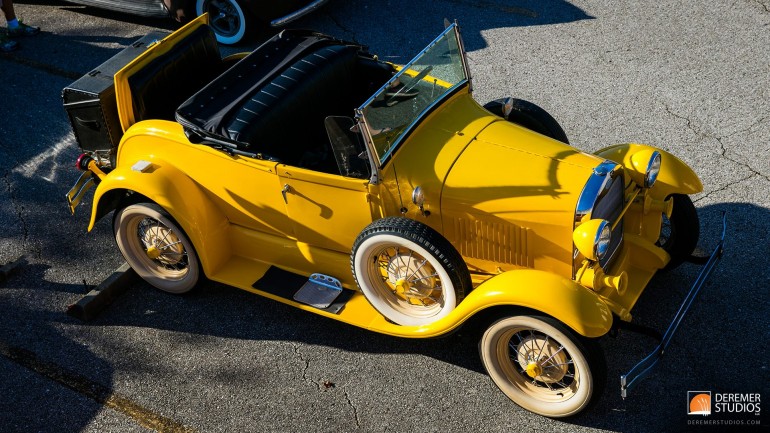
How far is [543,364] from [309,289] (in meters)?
1.67

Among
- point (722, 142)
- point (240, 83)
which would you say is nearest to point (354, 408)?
point (240, 83)

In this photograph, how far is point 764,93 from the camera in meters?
7.38

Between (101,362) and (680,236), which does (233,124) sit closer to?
(101,362)

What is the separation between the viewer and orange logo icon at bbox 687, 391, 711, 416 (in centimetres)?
467

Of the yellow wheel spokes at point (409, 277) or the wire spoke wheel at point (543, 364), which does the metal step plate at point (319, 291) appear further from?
the wire spoke wheel at point (543, 364)

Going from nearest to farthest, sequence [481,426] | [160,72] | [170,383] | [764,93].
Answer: [481,426] → [170,383] → [160,72] → [764,93]

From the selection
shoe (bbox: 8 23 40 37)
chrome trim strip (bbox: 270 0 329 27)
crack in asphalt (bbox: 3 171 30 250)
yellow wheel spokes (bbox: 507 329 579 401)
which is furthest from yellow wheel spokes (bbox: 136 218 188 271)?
shoe (bbox: 8 23 40 37)

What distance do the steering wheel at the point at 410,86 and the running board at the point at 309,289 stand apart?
127 cm

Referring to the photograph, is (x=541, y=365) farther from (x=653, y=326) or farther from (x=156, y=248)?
(x=156, y=248)

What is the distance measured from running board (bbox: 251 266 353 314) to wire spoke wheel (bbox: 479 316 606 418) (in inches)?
41.8

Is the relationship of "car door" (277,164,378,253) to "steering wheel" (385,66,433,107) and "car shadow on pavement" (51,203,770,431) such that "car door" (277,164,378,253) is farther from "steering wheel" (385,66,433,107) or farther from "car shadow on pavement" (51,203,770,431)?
"car shadow on pavement" (51,203,770,431)

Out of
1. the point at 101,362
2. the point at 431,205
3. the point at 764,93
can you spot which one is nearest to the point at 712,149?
the point at 764,93

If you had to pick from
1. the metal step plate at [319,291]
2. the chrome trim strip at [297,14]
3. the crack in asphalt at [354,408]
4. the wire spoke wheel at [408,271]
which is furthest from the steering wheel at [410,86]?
the chrome trim strip at [297,14]

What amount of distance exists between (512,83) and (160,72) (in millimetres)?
3582
